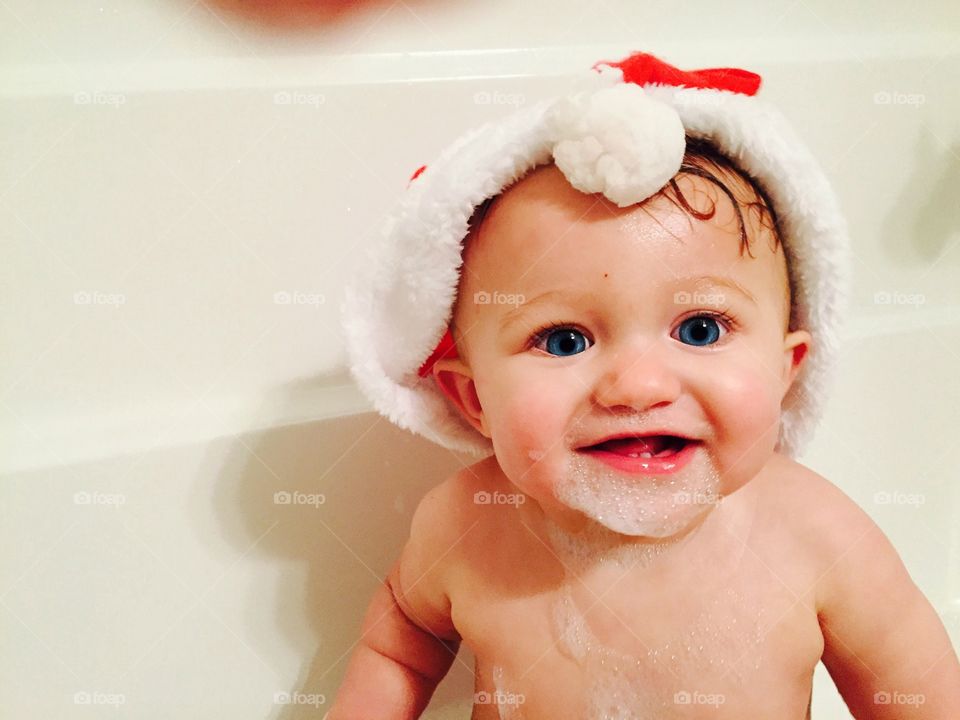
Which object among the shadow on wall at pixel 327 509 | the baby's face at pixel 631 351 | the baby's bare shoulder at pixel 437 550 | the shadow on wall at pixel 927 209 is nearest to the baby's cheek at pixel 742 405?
the baby's face at pixel 631 351

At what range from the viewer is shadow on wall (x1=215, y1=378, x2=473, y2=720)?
956 millimetres

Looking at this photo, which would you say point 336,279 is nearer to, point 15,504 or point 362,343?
point 362,343

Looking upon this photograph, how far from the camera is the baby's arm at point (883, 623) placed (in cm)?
65

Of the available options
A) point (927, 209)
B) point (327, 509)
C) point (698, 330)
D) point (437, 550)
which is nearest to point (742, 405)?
point (698, 330)

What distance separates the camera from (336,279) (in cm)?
102

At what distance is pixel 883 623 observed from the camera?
652 mm

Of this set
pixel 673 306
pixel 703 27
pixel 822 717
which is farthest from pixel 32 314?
pixel 822 717

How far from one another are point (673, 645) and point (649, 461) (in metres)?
0.18

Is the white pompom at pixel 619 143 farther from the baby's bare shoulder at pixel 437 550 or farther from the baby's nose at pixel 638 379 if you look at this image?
the baby's bare shoulder at pixel 437 550

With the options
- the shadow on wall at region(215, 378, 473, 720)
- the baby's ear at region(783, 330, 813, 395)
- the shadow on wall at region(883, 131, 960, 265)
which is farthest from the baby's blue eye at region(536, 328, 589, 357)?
the shadow on wall at region(883, 131, 960, 265)

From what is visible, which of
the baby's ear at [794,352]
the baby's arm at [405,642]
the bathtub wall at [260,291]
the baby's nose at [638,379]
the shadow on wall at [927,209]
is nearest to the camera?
the baby's nose at [638,379]

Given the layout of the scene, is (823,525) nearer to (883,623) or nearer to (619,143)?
(883,623)

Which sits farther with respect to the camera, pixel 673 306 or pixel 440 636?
pixel 440 636

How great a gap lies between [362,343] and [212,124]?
0.45 metres
